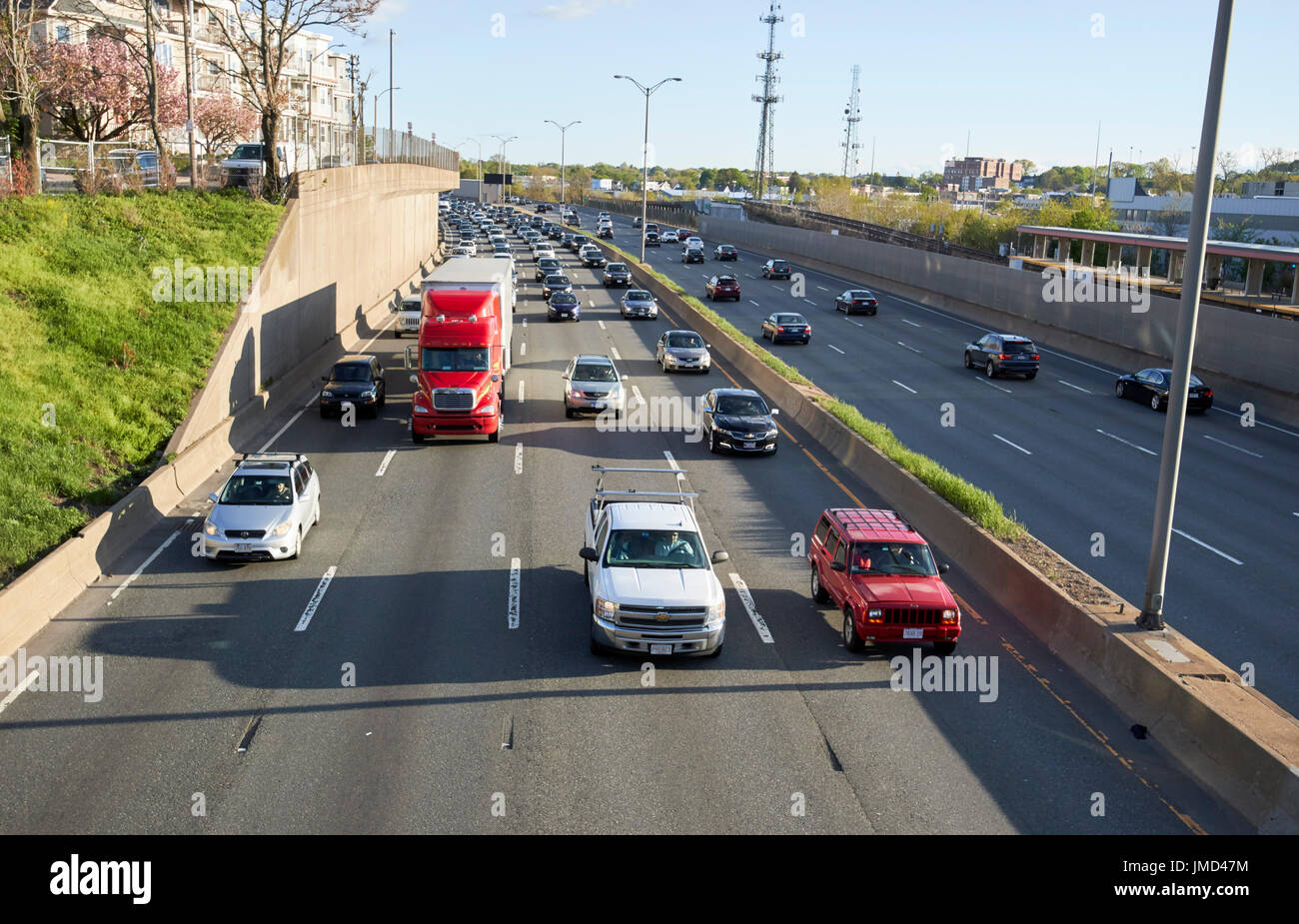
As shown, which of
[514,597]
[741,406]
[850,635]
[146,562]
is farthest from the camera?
[741,406]

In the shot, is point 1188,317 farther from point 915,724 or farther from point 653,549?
point 653,549

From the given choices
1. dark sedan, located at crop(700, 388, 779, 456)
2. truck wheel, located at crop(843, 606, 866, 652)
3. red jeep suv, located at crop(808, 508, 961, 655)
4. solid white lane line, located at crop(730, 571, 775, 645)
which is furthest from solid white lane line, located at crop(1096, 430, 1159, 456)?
truck wheel, located at crop(843, 606, 866, 652)

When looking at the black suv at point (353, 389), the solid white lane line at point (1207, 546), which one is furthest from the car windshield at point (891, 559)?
the black suv at point (353, 389)

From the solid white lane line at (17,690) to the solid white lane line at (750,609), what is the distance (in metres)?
9.77

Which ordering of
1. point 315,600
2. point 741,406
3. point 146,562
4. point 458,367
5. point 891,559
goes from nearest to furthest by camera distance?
point 891,559, point 315,600, point 146,562, point 458,367, point 741,406

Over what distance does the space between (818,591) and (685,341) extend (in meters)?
24.3

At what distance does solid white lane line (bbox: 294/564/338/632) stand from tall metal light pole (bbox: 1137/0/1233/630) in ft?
38.4

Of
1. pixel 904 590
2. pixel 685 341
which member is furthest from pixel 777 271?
pixel 904 590

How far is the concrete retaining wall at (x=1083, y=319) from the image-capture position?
1479 inches

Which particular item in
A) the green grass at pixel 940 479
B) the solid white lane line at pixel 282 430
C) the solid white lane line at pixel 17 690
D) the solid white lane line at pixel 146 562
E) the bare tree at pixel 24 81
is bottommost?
the solid white lane line at pixel 17 690

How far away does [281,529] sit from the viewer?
763 inches

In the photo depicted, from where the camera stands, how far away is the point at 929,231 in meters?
111

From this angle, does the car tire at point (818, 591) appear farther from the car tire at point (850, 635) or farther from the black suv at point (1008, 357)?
the black suv at point (1008, 357)

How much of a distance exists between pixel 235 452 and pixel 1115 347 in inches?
1367
